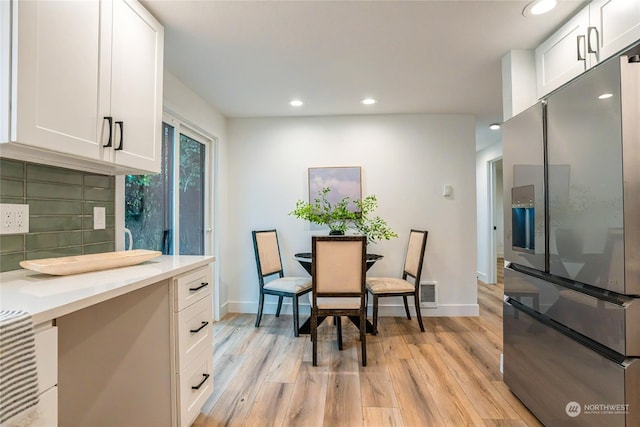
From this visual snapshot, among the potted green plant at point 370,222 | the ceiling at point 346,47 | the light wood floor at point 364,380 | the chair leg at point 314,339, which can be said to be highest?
the ceiling at point 346,47

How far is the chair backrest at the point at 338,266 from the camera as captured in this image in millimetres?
2348

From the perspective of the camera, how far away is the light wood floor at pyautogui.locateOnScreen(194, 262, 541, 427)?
5.68 feet

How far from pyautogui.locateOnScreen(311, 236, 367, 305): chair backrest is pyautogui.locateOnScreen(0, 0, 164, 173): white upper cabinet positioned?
1.28 metres

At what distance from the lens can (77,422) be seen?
4.45 ft

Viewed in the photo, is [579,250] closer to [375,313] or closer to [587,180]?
[587,180]

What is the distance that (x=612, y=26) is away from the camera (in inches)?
58.2

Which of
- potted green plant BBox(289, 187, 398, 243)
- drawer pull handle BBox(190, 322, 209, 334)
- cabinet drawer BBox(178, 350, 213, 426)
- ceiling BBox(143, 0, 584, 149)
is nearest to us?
cabinet drawer BBox(178, 350, 213, 426)

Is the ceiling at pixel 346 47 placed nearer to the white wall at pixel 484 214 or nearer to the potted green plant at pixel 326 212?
the potted green plant at pixel 326 212

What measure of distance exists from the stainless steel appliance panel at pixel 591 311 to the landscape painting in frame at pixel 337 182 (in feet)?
6.71

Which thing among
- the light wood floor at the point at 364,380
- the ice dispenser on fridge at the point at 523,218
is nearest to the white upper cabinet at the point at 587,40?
the ice dispenser on fridge at the point at 523,218

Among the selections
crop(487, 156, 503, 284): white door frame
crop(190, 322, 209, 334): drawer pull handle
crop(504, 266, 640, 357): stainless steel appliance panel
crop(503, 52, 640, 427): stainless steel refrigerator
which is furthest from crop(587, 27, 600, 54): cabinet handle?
crop(487, 156, 503, 284): white door frame

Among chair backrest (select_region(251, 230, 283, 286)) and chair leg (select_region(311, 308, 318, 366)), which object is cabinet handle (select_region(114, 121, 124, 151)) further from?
chair backrest (select_region(251, 230, 283, 286))

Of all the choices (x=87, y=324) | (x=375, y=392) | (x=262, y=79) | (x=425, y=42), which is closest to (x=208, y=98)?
(x=262, y=79)

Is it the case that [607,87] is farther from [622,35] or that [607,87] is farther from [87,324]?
[87,324]
